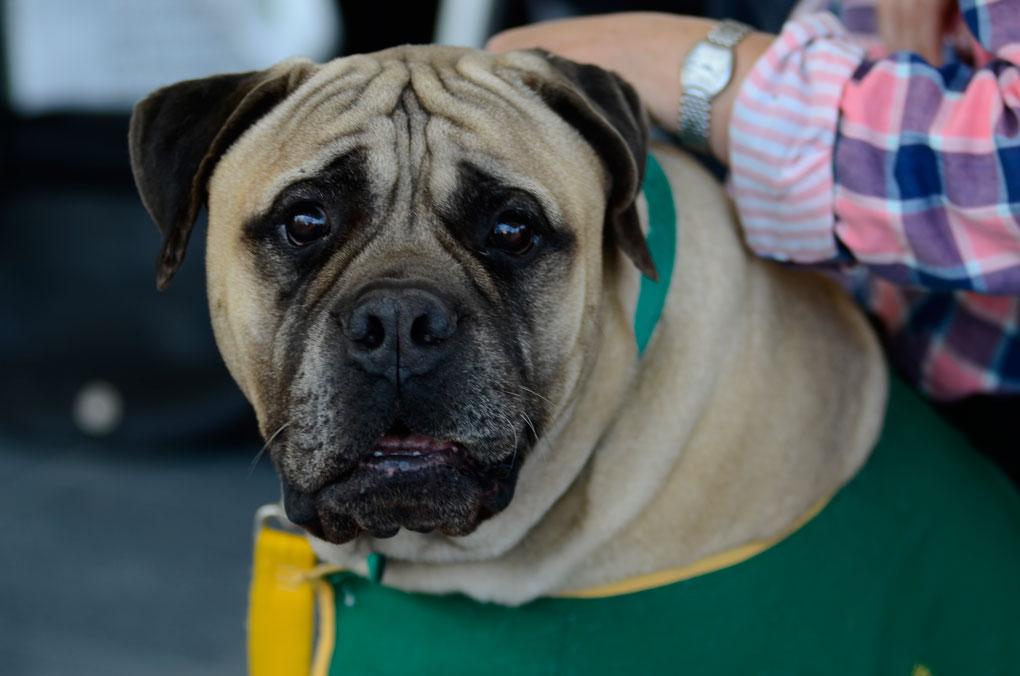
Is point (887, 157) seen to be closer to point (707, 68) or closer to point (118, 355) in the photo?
point (707, 68)

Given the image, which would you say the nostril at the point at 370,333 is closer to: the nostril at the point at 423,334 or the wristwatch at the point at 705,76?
the nostril at the point at 423,334

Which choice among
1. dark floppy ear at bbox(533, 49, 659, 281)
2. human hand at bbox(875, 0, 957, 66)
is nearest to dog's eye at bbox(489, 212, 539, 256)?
dark floppy ear at bbox(533, 49, 659, 281)

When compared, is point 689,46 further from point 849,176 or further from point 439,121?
point 439,121

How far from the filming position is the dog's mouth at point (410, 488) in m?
1.24

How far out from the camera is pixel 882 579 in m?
1.51

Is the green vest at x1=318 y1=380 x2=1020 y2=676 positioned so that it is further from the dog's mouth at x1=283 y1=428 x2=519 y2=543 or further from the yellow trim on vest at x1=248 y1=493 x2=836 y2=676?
the dog's mouth at x1=283 y1=428 x2=519 y2=543

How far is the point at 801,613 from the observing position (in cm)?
145

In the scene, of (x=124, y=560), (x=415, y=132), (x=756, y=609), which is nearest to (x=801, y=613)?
(x=756, y=609)

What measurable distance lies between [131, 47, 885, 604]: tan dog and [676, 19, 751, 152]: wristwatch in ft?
0.42

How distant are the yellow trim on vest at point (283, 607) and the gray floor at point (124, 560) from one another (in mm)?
1042

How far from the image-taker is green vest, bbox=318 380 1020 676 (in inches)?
55.7

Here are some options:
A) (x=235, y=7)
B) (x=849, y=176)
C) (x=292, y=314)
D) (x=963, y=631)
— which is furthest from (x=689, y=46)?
(x=235, y=7)

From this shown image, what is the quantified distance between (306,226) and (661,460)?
1.88 ft

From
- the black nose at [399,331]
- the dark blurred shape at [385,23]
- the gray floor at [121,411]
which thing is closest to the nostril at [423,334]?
the black nose at [399,331]
